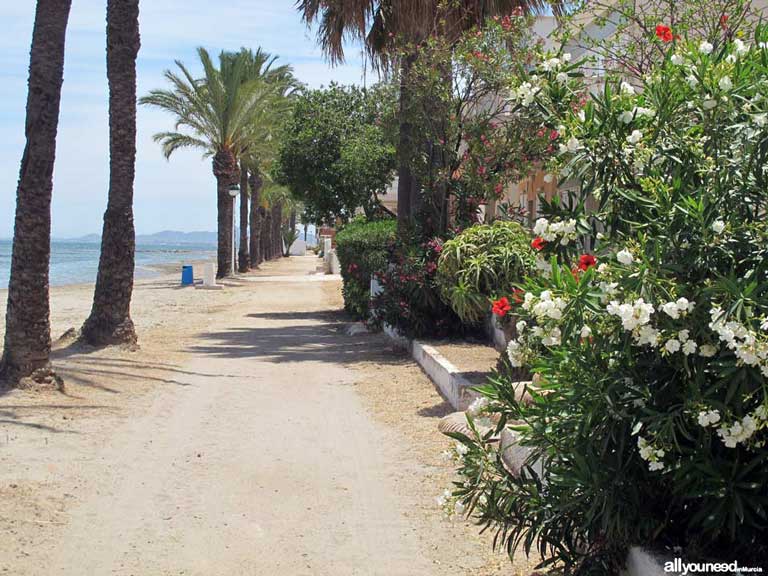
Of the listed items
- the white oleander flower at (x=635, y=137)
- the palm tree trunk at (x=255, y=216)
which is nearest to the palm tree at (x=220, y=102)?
the palm tree trunk at (x=255, y=216)

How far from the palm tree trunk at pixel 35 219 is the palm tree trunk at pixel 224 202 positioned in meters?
29.7

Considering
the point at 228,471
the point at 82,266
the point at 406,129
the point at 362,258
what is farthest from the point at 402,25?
the point at 82,266

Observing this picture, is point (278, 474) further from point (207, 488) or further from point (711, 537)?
point (711, 537)

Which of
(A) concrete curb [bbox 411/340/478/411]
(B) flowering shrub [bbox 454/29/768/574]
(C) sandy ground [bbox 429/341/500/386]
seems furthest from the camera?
(C) sandy ground [bbox 429/341/500/386]

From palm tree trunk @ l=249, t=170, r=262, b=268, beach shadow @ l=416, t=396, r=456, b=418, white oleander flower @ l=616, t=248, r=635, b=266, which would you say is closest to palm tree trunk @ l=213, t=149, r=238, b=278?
palm tree trunk @ l=249, t=170, r=262, b=268

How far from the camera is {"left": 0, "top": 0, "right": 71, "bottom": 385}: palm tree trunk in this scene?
10102mm

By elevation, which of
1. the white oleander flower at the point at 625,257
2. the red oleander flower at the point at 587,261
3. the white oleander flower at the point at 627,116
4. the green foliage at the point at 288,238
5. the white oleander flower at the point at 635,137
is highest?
the white oleander flower at the point at 627,116

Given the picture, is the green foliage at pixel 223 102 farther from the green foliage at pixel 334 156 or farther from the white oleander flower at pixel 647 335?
the white oleander flower at pixel 647 335

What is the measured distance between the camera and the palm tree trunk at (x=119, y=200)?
549 inches

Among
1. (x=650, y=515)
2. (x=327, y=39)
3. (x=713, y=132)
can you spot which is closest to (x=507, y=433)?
(x=650, y=515)

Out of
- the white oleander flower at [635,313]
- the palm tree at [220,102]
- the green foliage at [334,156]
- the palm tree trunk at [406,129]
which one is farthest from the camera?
the palm tree at [220,102]

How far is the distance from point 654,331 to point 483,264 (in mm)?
7264

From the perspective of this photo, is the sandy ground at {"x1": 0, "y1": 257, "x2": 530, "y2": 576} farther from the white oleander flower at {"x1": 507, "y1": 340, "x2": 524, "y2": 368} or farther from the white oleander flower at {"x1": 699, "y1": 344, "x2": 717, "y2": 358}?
the white oleander flower at {"x1": 699, "y1": 344, "x2": 717, "y2": 358}

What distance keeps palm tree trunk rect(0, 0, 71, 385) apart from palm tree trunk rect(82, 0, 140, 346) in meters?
3.63
